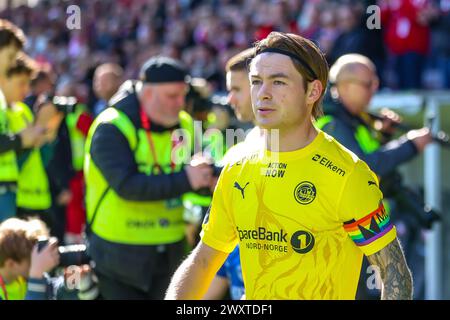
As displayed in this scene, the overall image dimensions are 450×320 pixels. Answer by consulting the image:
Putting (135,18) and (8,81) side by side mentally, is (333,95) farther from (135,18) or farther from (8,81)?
(135,18)

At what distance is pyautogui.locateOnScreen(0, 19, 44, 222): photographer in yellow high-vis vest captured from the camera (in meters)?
6.83

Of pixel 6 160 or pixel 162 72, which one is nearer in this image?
pixel 162 72

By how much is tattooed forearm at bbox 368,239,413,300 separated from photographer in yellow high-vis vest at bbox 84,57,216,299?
245 cm


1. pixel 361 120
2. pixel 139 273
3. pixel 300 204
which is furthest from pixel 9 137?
pixel 300 204

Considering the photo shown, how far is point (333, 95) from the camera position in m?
6.46

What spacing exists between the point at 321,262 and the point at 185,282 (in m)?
0.50

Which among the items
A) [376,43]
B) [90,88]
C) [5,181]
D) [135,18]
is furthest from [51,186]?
[135,18]

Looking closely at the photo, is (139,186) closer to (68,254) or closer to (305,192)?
(68,254)

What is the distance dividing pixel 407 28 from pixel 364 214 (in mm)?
8040

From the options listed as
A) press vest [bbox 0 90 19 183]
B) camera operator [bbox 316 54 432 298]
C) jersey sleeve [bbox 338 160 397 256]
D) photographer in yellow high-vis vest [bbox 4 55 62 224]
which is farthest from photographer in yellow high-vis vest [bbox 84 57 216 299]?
jersey sleeve [bbox 338 160 397 256]

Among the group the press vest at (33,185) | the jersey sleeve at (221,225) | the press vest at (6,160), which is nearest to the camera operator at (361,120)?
the press vest at (6,160)

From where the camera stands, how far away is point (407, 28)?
11.3m

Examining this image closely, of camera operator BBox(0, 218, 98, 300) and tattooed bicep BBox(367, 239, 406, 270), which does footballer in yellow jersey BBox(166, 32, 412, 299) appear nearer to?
tattooed bicep BBox(367, 239, 406, 270)

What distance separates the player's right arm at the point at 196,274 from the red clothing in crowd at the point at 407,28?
782cm
